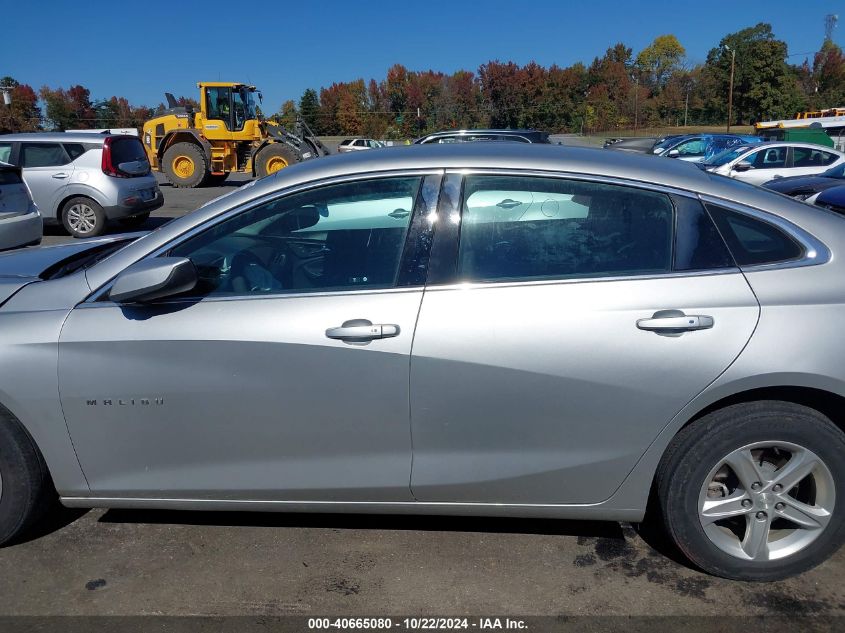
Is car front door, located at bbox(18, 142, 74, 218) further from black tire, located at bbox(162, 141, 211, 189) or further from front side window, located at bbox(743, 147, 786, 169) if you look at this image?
front side window, located at bbox(743, 147, 786, 169)

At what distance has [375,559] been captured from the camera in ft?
9.53

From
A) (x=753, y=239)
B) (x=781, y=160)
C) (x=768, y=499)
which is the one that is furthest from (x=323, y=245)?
(x=781, y=160)

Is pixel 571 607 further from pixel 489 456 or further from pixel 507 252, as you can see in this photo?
pixel 507 252

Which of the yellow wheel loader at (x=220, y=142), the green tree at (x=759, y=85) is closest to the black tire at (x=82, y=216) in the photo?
the yellow wheel loader at (x=220, y=142)

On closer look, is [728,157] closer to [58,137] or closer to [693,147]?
[693,147]

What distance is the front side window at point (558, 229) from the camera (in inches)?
104

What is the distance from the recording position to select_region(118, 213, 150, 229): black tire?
40.8ft

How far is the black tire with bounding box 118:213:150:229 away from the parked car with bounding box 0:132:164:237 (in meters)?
0.53

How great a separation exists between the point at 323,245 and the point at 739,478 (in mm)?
1888

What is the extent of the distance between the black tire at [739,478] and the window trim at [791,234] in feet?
1.74

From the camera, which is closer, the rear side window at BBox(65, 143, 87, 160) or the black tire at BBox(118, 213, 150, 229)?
the rear side window at BBox(65, 143, 87, 160)

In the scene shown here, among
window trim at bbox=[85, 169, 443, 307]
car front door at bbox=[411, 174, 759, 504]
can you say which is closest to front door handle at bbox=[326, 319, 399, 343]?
car front door at bbox=[411, 174, 759, 504]

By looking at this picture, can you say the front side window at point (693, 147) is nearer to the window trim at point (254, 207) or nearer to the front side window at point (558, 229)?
the front side window at point (558, 229)

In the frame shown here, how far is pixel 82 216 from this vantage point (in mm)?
11805
